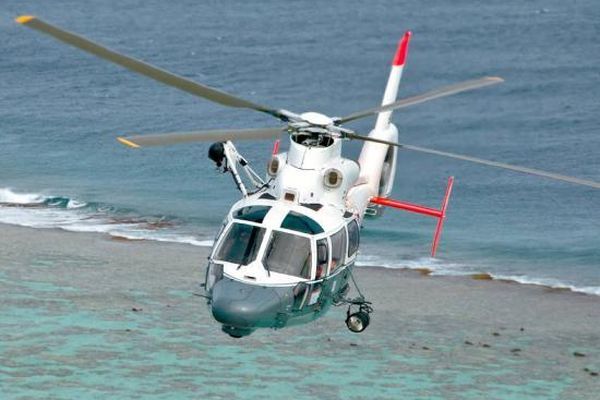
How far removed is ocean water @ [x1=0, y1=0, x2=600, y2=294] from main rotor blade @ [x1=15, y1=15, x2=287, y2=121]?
1541 centimetres

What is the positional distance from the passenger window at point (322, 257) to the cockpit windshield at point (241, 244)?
1.58 m

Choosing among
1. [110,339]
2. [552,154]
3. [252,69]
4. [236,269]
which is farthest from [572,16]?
[236,269]

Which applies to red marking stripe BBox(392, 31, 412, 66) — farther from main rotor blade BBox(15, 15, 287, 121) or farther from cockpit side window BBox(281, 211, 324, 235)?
cockpit side window BBox(281, 211, 324, 235)

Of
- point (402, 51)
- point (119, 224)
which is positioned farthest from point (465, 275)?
point (119, 224)

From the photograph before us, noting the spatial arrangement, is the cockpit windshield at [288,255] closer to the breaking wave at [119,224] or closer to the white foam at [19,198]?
the breaking wave at [119,224]

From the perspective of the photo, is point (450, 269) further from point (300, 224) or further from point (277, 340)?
point (300, 224)

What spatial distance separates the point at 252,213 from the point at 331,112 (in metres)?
46.3

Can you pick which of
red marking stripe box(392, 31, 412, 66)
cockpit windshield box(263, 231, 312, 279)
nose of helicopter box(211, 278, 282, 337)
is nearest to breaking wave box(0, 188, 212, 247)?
red marking stripe box(392, 31, 412, 66)

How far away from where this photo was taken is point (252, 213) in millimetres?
37875

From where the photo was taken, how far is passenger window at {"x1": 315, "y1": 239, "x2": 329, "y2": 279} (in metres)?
38.0

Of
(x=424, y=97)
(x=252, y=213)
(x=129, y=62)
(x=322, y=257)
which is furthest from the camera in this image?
(x=424, y=97)

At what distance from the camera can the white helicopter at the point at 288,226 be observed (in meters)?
36.5

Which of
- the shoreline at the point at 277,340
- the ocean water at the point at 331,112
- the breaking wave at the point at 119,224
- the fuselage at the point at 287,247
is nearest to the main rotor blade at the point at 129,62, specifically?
the fuselage at the point at 287,247

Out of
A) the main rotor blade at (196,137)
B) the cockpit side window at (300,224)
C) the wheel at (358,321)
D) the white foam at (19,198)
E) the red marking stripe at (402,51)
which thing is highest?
the red marking stripe at (402,51)
